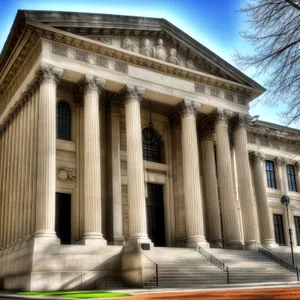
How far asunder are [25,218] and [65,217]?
2760 mm

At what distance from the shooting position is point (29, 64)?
2756 cm

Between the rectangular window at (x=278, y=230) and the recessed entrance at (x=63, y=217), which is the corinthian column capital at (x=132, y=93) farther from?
the rectangular window at (x=278, y=230)

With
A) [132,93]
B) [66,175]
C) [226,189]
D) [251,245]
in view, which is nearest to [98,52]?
[132,93]

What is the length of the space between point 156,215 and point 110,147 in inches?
232

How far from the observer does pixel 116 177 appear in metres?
29.3

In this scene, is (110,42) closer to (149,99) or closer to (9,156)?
(149,99)

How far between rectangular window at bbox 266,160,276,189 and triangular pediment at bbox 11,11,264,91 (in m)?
9.20

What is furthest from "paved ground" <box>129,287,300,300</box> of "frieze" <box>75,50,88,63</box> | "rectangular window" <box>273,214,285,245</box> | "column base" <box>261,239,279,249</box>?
"rectangular window" <box>273,214,285,245</box>

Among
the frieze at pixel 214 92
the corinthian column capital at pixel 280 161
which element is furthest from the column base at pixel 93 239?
the corinthian column capital at pixel 280 161

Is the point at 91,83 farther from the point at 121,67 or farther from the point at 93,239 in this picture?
the point at 93,239

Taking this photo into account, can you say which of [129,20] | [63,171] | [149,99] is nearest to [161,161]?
[149,99]

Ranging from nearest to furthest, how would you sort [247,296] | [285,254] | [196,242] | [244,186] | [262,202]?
[247,296]
[196,242]
[285,254]
[244,186]
[262,202]

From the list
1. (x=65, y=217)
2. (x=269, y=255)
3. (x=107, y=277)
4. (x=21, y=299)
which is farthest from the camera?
(x=269, y=255)

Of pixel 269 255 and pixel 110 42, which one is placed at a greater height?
pixel 110 42
